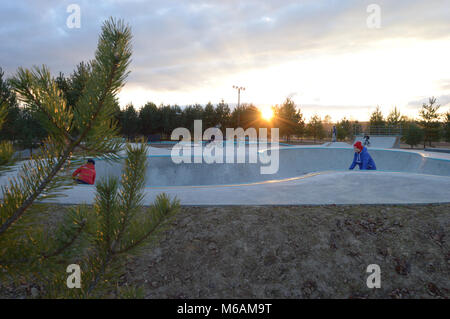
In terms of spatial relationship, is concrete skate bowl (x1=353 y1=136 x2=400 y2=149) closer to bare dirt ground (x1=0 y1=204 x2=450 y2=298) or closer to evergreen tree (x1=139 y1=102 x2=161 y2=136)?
bare dirt ground (x1=0 y1=204 x2=450 y2=298)

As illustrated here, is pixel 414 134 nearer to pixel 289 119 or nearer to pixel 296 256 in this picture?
pixel 289 119

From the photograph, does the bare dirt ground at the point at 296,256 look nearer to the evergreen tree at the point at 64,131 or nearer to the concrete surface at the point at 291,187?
the concrete surface at the point at 291,187

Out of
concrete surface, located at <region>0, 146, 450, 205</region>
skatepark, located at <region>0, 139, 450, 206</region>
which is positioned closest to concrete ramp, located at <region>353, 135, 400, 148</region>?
skatepark, located at <region>0, 139, 450, 206</region>

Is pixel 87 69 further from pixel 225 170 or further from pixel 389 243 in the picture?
pixel 225 170

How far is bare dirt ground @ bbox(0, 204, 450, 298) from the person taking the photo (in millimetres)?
3420

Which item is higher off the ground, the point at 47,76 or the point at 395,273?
the point at 47,76

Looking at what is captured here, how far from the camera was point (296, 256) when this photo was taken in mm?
3898

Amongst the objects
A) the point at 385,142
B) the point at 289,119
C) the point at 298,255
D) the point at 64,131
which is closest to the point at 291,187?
the point at 298,255

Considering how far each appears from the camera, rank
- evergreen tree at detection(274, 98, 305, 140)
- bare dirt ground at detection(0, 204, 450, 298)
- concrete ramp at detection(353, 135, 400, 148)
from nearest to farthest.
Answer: bare dirt ground at detection(0, 204, 450, 298) < concrete ramp at detection(353, 135, 400, 148) < evergreen tree at detection(274, 98, 305, 140)

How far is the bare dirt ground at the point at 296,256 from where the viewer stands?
11.2 ft

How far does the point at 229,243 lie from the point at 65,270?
117 inches

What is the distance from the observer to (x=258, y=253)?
13.0 feet
